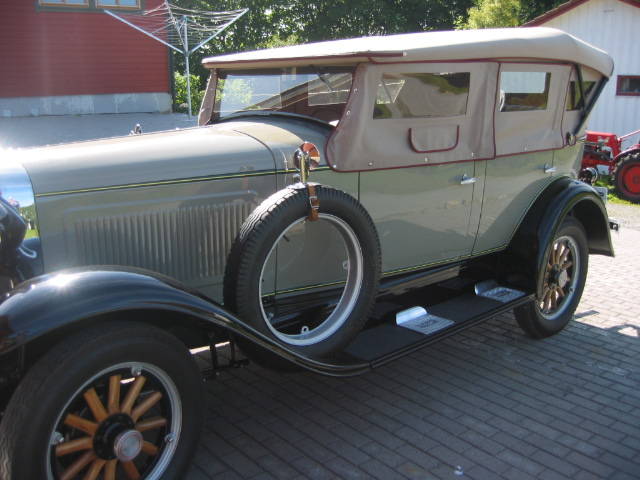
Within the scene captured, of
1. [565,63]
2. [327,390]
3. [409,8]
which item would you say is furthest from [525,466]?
[409,8]

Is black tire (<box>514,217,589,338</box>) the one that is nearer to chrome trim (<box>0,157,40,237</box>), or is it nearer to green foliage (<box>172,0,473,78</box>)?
chrome trim (<box>0,157,40,237</box>)

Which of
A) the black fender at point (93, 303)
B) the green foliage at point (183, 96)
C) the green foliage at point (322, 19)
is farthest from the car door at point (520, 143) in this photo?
the green foliage at point (322, 19)

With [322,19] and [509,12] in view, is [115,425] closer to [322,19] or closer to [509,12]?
[509,12]

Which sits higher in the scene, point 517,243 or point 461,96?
point 461,96

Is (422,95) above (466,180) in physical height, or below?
above

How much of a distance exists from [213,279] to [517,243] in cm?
220

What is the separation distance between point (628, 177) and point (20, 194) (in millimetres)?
10376

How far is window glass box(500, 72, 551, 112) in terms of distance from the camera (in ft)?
13.1

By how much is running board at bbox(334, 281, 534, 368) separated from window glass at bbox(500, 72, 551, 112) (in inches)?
47.7

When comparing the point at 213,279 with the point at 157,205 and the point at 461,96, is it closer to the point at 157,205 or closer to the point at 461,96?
the point at 157,205

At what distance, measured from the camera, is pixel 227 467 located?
9.66ft

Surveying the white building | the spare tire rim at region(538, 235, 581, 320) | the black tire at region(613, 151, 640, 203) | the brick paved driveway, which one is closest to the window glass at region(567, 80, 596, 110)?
the spare tire rim at region(538, 235, 581, 320)

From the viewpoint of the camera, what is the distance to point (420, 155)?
355 centimetres

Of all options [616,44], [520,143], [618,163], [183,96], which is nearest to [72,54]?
[183,96]
